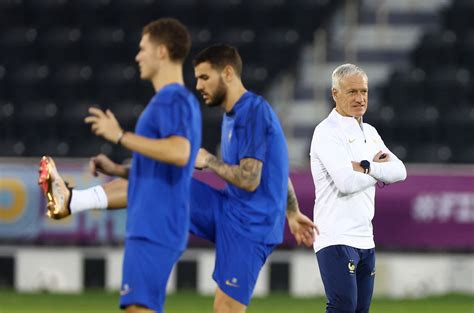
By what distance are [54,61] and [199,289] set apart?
462cm

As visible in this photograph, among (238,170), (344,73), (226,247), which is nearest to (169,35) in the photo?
(238,170)

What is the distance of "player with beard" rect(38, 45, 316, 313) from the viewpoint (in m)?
7.04

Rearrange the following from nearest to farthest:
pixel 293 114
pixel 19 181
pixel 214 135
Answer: pixel 19 181 → pixel 214 135 → pixel 293 114

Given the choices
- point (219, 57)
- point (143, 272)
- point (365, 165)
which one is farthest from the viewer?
point (365, 165)

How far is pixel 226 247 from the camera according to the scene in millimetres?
7113

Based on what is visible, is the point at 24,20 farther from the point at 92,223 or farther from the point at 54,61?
the point at 92,223

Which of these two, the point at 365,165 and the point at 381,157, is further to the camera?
the point at 381,157

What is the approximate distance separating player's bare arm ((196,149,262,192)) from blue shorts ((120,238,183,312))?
74 centimetres

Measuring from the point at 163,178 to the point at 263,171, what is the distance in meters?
0.97

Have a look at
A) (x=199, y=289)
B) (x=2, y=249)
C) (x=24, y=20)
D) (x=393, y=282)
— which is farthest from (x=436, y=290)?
(x=24, y=20)

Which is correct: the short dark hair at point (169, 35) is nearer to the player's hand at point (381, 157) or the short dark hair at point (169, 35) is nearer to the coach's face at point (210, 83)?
the coach's face at point (210, 83)

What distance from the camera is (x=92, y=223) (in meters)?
13.5

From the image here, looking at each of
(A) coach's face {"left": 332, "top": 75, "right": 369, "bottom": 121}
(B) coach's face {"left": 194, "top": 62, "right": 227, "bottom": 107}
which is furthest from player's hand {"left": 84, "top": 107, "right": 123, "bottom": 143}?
(A) coach's face {"left": 332, "top": 75, "right": 369, "bottom": 121}

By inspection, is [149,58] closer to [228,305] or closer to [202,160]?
[202,160]
